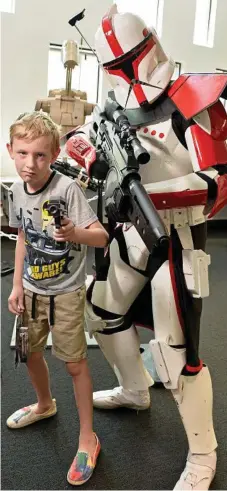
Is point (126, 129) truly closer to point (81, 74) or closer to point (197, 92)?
point (197, 92)

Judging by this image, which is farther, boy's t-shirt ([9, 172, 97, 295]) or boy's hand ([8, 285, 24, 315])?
boy's hand ([8, 285, 24, 315])

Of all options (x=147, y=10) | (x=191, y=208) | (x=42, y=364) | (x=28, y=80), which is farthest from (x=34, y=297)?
(x=147, y=10)

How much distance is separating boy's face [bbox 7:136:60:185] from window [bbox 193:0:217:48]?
12.9 ft

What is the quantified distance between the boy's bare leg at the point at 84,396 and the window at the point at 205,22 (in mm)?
4106

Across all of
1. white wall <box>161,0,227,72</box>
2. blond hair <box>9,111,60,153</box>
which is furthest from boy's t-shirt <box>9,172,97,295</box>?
white wall <box>161,0,227,72</box>

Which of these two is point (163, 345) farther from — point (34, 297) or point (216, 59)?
point (216, 59)

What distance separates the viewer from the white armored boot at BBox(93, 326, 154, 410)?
1584 millimetres

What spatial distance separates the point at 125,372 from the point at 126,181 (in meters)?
0.79

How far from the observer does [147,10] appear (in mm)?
4469

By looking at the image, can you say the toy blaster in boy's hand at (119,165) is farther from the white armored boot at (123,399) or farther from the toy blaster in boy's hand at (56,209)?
the white armored boot at (123,399)

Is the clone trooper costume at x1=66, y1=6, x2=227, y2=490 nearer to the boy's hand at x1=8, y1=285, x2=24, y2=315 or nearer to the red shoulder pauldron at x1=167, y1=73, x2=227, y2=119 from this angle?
the red shoulder pauldron at x1=167, y1=73, x2=227, y2=119

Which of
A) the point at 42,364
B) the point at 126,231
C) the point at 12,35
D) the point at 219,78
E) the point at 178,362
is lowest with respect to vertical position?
the point at 42,364

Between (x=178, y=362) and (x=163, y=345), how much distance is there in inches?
2.6

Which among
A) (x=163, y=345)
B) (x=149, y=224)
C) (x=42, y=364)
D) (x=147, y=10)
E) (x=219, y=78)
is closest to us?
(x=149, y=224)
